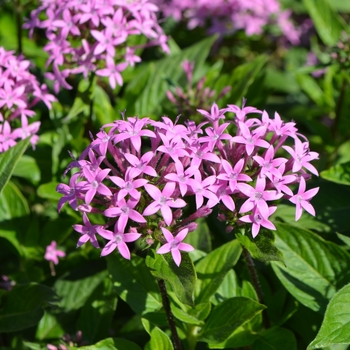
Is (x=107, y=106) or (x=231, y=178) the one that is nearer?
(x=231, y=178)

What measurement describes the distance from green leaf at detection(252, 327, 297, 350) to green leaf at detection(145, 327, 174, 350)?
1.20ft

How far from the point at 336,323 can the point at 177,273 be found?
0.49m

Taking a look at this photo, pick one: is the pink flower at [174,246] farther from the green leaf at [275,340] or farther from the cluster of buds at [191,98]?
the cluster of buds at [191,98]

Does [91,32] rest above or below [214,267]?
above

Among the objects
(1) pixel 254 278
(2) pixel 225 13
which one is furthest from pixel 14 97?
(2) pixel 225 13

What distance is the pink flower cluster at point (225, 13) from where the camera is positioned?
11.0 ft

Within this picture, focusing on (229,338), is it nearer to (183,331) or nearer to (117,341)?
(183,331)

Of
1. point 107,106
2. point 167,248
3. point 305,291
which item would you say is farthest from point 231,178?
point 107,106

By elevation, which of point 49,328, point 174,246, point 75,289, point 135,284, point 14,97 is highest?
point 14,97

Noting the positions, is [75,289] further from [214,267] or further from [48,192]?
[214,267]

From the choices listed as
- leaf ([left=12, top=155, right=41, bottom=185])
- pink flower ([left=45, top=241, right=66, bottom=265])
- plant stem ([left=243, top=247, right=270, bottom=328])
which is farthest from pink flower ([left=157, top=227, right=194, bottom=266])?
leaf ([left=12, top=155, right=41, bottom=185])

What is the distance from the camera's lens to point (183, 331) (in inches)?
73.5

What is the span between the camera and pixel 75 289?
7.48 feet

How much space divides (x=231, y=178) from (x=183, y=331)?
26.7 inches
